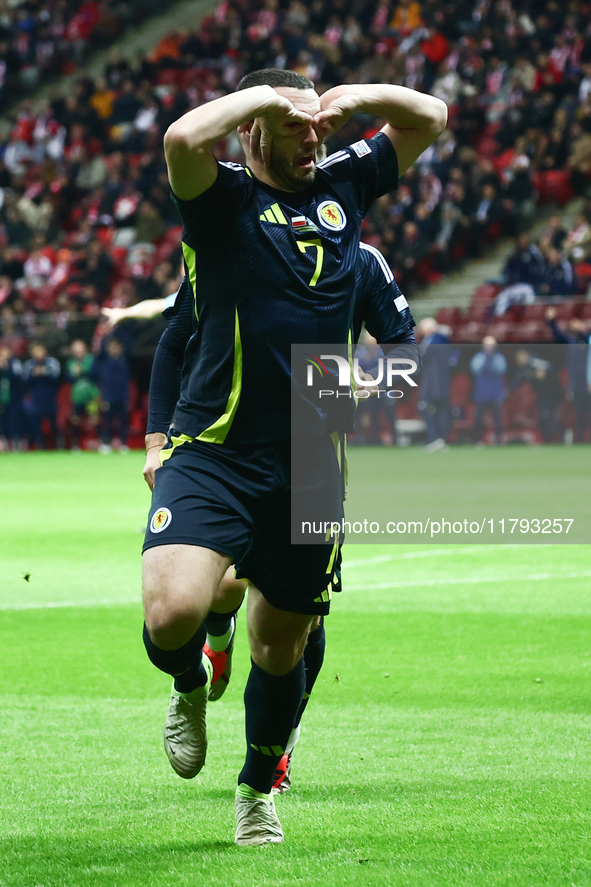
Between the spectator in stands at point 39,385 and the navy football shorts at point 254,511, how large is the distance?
66.0ft

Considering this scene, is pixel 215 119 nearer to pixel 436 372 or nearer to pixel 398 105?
pixel 398 105

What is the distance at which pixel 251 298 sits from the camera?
361 cm

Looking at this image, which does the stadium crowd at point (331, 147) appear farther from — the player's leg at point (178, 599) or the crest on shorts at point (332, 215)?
the player's leg at point (178, 599)

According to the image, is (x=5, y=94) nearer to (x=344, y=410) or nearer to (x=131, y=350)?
(x=131, y=350)

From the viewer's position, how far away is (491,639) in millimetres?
6930

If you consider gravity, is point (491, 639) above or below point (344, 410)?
below

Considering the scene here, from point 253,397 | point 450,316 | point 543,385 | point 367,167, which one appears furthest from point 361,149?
point 450,316

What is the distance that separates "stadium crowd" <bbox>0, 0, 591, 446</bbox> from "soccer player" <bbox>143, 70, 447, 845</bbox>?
1731 centimetres

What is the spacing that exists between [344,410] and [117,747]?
1.79 m

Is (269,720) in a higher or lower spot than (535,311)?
higher

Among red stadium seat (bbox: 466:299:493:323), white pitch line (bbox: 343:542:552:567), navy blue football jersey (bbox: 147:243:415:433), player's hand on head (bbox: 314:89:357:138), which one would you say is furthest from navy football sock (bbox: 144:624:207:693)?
red stadium seat (bbox: 466:299:493:323)

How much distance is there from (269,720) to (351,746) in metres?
1.12

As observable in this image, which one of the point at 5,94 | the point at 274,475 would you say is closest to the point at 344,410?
the point at 274,475

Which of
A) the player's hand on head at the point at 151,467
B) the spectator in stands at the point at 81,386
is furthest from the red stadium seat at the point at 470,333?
the player's hand on head at the point at 151,467
